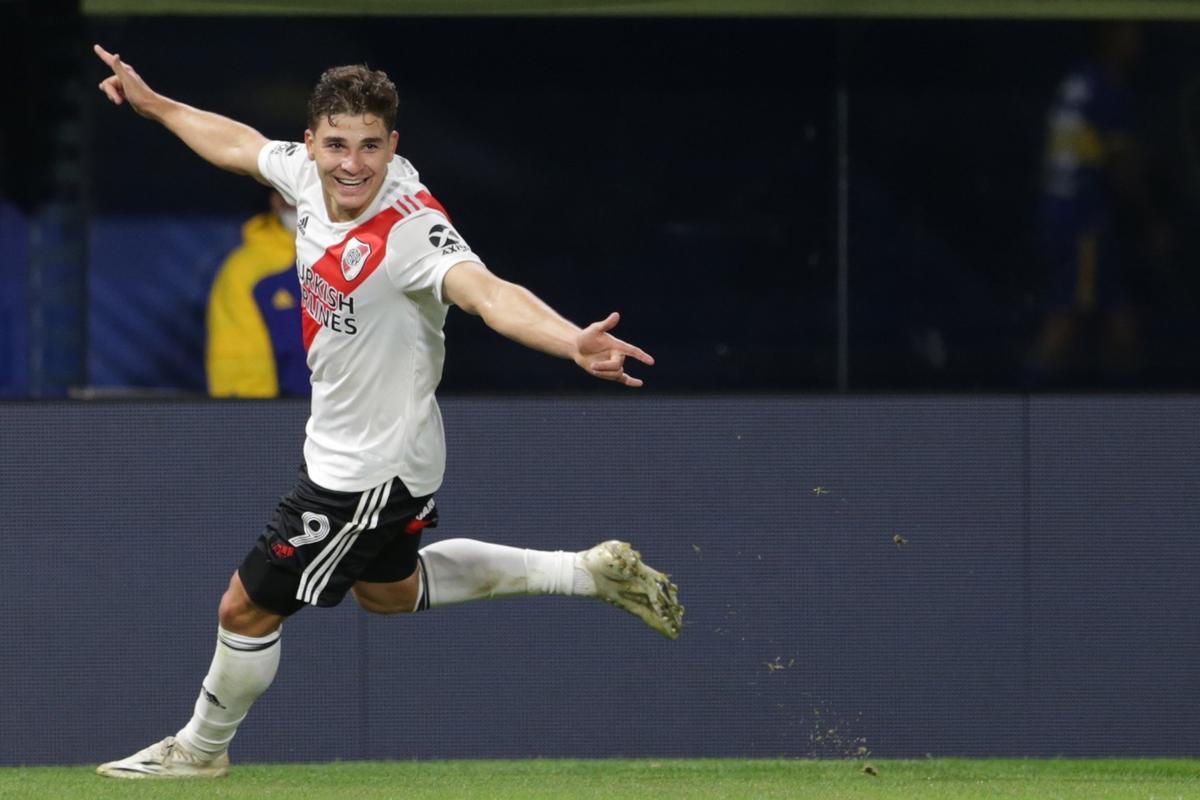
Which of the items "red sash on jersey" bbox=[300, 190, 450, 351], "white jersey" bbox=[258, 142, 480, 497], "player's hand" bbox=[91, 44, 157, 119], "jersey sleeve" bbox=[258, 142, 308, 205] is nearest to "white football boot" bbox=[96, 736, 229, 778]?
"white jersey" bbox=[258, 142, 480, 497]

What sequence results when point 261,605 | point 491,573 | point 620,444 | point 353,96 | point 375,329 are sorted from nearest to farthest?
point 353,96 → point 375,329 → point 261,605 → point 491,573 → point 620,444

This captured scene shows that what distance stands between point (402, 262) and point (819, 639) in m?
3.00

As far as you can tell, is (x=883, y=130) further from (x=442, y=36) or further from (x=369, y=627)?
(x=369, y=627)

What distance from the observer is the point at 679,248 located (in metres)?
8.80

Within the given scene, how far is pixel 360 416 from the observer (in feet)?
20.6

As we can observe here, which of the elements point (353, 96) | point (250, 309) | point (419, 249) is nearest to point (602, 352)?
point (419, 249)

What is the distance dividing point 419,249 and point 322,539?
36.8 inches

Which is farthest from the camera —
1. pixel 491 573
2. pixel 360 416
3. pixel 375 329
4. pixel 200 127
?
pixel 491 573

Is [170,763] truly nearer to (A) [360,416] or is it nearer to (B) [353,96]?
(A) [360,416]

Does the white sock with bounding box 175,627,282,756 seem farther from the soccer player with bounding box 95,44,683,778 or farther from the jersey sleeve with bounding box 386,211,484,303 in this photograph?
the jersey sleeve with bounding box 386,211,484,303

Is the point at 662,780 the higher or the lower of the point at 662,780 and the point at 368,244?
the lower

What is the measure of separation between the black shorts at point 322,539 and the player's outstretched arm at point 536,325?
0.78 m

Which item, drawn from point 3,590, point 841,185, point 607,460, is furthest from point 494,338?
point 3,590

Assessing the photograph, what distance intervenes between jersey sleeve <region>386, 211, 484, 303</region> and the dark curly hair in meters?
0.30
